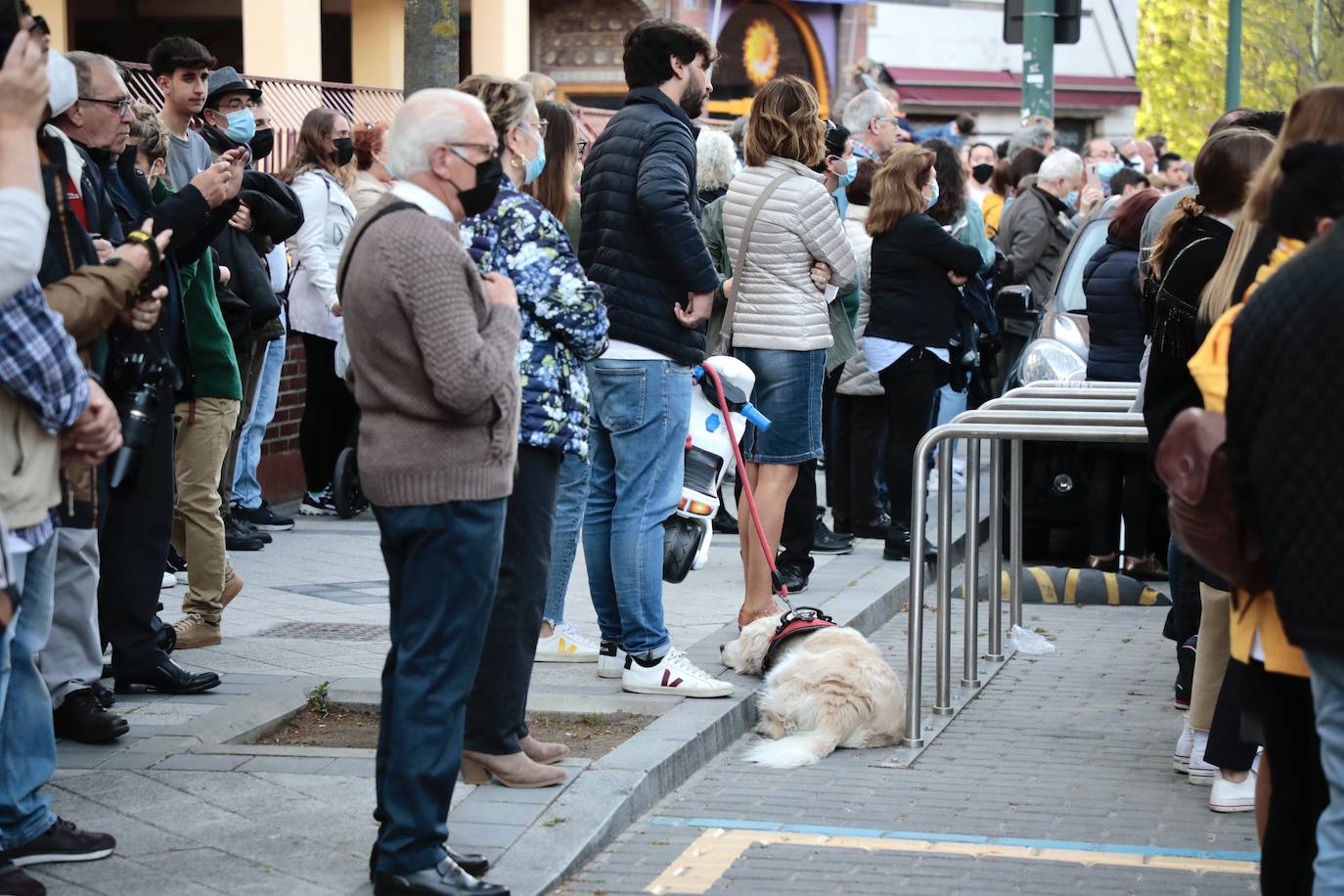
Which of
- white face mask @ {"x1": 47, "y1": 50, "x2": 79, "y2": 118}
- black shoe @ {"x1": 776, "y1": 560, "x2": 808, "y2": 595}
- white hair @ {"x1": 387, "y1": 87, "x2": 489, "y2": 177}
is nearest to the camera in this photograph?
white hair @ {"x1": 387, "y1": 87, "x2": 489, "y2": 177}

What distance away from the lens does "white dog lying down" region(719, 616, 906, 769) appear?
6386 mm

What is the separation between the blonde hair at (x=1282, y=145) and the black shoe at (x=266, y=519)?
22.0 feet

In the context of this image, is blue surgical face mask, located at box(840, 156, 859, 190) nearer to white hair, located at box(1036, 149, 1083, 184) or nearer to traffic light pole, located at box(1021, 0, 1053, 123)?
white hair, located at box(1036, 149, 1083, 184)

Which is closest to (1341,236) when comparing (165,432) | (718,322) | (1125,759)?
(1125,759)

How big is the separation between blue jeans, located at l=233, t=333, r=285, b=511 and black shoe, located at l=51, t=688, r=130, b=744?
4.30 m

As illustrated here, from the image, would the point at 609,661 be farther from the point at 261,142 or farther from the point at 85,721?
the point at 261,142

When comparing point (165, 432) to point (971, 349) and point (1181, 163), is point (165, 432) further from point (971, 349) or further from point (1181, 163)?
point (1181, 163)

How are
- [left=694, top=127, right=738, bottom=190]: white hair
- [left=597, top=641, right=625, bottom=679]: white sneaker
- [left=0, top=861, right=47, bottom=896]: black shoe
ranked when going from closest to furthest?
[left=0, top=861, right=47, bottom=896]: black shoe < [left=597, top=641, right=625, bottom=679]: white sneaker < [left=694, top=127, right=738, bottom=190]: white hair

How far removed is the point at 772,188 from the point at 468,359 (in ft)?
12.3

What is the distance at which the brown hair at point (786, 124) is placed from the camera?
776 centimetres

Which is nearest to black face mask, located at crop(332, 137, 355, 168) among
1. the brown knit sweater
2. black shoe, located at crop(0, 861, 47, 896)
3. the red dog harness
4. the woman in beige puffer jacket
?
the woman in beige puffer jacket

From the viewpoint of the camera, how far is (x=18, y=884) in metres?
A: 4.41

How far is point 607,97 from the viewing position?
27.3 metres

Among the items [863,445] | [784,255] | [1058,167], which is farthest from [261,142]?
[1058,167]
